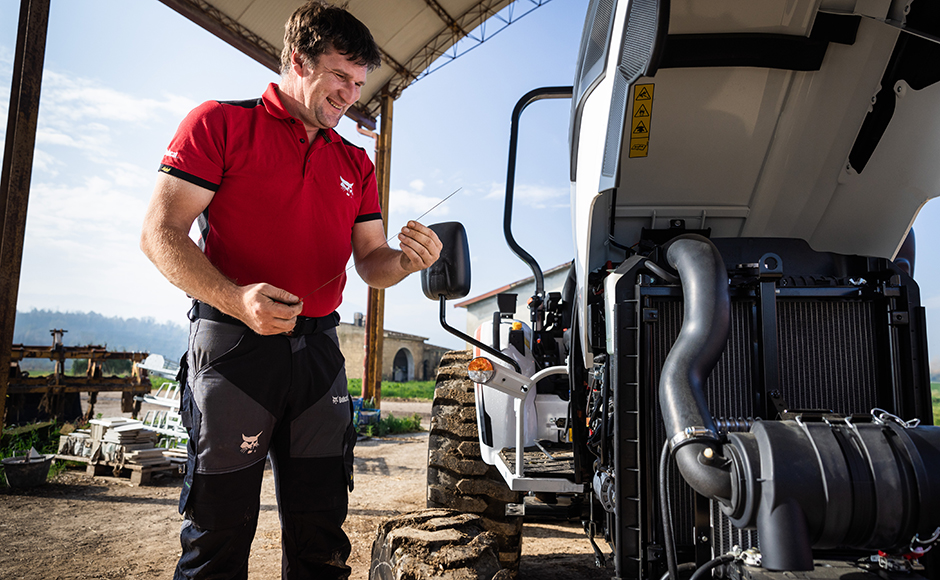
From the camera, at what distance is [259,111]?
187 cm

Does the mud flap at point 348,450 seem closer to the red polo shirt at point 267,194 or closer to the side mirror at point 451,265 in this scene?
the red polo shirt at point 267,194

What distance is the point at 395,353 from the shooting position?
2870 centimetres

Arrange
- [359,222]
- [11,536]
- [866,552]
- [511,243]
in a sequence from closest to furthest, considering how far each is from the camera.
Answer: [866,552], [359,222], [511,243], [11,536]

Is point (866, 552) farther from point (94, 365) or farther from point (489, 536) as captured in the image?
point (94, 365)

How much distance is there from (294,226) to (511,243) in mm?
1678

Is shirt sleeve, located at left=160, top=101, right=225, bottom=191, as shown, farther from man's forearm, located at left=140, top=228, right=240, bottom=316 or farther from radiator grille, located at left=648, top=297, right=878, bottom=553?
radiator grille, located at left=648, top=297, right=878, bottom=553

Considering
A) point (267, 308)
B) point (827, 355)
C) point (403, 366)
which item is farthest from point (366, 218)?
point (403, 366)

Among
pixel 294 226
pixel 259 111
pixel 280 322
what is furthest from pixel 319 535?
pixel 259 111

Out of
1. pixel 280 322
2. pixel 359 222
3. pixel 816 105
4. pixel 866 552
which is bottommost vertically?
pixel 866 552

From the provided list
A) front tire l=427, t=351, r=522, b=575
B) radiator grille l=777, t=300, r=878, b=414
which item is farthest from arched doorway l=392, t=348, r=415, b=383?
radiator grille l=777, t=300, r=878, b=414

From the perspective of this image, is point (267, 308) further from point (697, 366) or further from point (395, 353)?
Answer: point (395, 353)

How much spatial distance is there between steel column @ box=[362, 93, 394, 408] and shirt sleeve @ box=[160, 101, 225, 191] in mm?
9933

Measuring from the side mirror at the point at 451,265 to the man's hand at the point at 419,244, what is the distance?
0.15 feet

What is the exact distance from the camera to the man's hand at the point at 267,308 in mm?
1412
